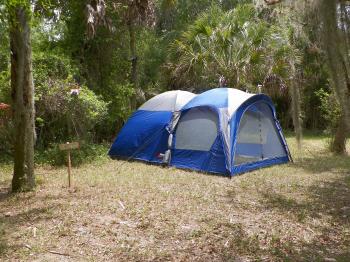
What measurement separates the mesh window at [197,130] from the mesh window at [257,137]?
54cm

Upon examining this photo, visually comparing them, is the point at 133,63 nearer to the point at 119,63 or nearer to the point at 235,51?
the point at 119,63

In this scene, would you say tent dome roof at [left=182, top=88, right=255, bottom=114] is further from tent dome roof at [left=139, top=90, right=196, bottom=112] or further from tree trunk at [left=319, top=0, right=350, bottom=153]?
tree trunk at [left=319, top=0, right=350, bottom=153]

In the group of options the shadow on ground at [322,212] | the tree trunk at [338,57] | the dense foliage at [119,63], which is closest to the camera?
the shadow on ground at [322,212]

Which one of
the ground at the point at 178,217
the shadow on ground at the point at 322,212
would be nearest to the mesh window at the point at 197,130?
the ground at the point at 178,217

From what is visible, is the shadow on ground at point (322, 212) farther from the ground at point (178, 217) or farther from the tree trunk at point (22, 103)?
the tree trunk at point (22, 103)

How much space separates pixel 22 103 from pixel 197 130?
3.54 meters

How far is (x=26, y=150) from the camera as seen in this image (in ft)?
21.2

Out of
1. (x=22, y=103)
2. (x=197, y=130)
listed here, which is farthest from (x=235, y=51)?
(x=22, y=103)

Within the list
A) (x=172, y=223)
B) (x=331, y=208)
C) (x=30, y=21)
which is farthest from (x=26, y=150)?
(x=331, y=208)

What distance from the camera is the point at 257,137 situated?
8727 mm

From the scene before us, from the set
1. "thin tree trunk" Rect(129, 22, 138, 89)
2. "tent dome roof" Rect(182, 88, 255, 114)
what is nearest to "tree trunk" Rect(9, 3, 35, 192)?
"tent dome roof" Rect(182, 88, 255, 114)

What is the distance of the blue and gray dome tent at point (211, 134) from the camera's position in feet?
26.7

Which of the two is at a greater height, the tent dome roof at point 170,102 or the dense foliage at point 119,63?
the dense foliage at point 119,63

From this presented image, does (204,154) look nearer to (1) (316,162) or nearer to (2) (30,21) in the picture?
(1) (316,162)
